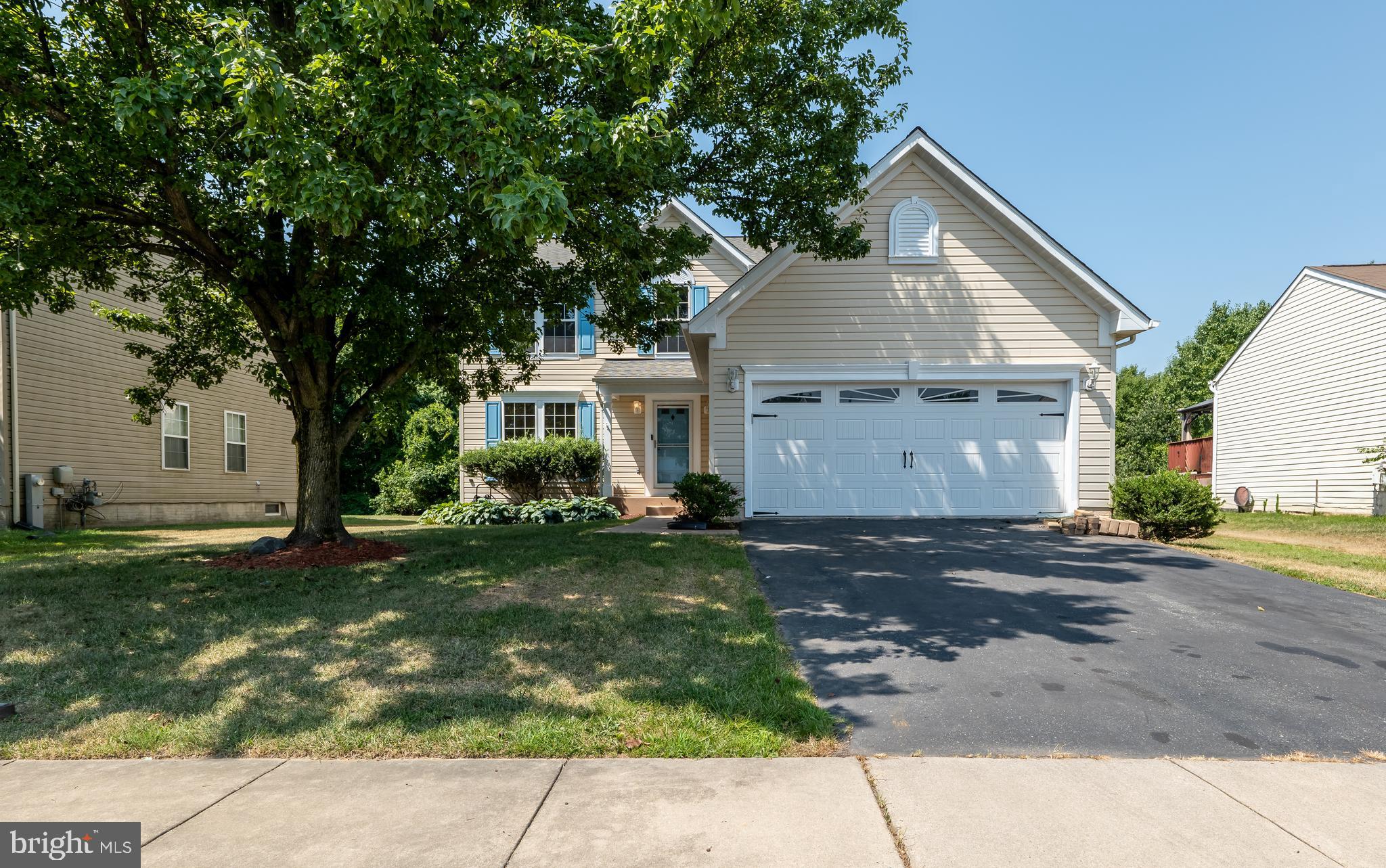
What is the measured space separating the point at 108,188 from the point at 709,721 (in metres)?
7.89

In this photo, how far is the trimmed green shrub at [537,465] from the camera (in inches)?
651

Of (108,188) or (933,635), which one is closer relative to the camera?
(933,635)

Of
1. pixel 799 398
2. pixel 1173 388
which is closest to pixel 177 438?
pixel 799 398

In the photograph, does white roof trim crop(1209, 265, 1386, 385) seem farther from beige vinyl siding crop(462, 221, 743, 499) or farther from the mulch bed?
the mulch bed

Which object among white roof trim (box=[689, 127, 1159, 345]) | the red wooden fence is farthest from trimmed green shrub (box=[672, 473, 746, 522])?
the red wooden fence

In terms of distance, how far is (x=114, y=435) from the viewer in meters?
14.7

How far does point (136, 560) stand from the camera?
8.49 meters

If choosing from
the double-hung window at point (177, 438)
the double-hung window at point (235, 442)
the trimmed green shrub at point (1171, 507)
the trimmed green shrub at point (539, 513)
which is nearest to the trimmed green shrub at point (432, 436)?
the double-hung window at point (235, 442)

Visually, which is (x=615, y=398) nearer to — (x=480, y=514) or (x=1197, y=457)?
(x=480, y=514)

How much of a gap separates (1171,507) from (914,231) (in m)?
5.68

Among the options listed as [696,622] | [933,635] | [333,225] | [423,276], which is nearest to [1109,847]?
[933,635]

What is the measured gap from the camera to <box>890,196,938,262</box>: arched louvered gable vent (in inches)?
471

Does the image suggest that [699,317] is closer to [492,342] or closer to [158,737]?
[492,342]

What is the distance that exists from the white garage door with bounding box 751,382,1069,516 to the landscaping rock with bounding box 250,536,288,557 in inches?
268
